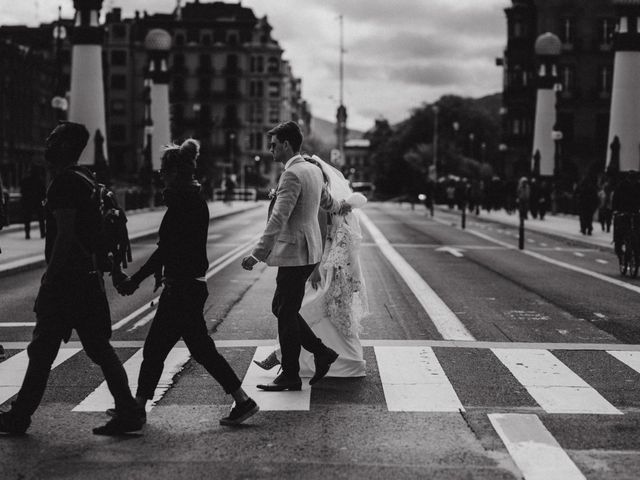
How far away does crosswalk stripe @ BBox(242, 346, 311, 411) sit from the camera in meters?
7.88

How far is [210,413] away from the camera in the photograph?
25.1ft

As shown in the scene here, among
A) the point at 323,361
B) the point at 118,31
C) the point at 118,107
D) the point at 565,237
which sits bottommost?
the point at 565,237

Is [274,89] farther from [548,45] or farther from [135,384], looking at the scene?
[135,384]

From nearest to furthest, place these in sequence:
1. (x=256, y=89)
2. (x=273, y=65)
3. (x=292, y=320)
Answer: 1. (x=292, y=320)
2. (x=273, y=65)
3. (x=256, y=89)

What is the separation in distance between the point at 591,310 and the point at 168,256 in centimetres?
845

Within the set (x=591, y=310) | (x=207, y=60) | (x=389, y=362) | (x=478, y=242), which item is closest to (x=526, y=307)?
(x=591, y=310)

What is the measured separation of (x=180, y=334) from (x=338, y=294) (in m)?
1.90

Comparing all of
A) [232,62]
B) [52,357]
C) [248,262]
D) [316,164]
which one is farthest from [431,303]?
[232,62]

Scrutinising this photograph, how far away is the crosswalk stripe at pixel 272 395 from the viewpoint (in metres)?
7.88

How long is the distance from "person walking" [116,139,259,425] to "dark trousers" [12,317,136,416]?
255 mm

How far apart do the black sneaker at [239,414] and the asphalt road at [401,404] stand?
0.28 ft

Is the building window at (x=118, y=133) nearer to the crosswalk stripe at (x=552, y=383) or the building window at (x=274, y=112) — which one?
the building window at (x=274, y=112)

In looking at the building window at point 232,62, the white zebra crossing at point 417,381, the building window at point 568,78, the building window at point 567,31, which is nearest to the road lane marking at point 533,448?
the white zebra crossing at point 417,381

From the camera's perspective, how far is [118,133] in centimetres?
13125
